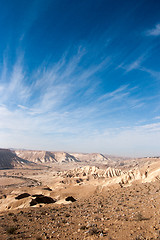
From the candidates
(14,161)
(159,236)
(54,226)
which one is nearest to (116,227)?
(159,236)

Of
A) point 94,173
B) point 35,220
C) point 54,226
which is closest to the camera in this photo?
point 54,226

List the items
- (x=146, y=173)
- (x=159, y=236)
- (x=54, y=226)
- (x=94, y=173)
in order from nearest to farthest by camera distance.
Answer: (x=159, y=236)
(x=54, y=226)
(x=146, y=173)
(x=94, y=173)

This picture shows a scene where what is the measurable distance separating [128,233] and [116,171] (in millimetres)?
60230

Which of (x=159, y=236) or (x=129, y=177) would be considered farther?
(x=129, y=177)

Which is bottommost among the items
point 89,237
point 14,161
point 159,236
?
point 14,161

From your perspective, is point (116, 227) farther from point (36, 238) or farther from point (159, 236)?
point (36, 238)

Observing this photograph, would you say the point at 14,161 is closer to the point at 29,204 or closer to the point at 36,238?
the point at 29,204

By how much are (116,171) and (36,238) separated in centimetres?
6078

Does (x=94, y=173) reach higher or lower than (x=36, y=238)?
lower

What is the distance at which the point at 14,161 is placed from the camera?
6043 inches

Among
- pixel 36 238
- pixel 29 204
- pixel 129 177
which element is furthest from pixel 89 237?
pixel 129 177

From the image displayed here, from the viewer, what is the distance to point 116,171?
206 ft

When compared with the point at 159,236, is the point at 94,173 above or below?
below

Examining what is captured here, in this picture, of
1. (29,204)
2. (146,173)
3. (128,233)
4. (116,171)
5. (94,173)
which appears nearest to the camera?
(128,233)
